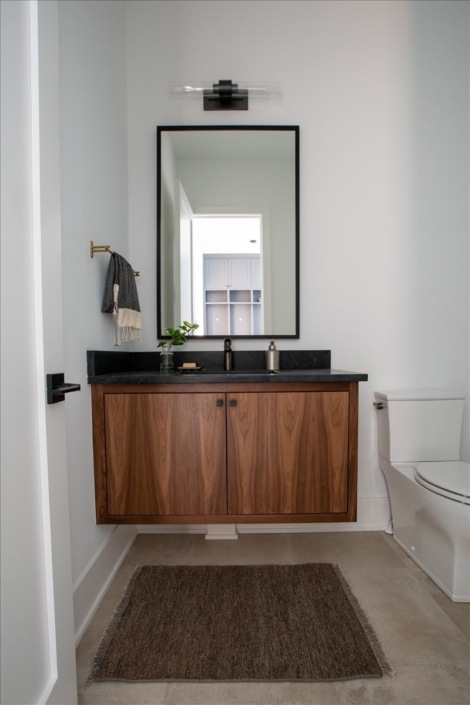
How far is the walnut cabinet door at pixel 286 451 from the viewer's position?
1.57 metres

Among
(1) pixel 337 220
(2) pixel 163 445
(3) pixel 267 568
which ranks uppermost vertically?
(1) pixel 337 220

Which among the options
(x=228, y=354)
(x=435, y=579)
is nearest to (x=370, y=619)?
(x=435, y=579)

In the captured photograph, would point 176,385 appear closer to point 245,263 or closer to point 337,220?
point 245,263

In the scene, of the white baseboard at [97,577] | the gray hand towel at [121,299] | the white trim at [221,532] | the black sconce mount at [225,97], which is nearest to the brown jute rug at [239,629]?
the white baseboard at [97,577]

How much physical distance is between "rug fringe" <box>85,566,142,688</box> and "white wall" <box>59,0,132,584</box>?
0.21 metres

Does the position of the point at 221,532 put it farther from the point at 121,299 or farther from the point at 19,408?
the point at 19,408

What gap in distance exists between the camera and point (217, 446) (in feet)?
5.15

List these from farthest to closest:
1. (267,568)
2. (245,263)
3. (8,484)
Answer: (245,263) < (267,568) < (8,484)

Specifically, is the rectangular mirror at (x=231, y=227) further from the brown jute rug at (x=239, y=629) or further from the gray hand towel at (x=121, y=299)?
the brown jute rug at (x=239, y=629)

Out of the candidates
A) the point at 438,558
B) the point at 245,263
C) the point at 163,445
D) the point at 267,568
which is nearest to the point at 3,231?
the point at 163,445

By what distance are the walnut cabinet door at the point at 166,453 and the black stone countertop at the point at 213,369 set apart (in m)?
0.08

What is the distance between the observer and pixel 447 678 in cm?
115

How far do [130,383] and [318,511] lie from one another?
98 cm

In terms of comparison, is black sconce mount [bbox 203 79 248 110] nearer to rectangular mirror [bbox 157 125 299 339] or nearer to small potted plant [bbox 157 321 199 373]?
rectangular mirror [bbox 157 125 299 339]
